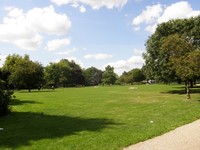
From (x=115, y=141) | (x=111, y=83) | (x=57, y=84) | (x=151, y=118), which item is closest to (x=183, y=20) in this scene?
(x=151, y=118)

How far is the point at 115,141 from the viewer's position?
12852 millimetres

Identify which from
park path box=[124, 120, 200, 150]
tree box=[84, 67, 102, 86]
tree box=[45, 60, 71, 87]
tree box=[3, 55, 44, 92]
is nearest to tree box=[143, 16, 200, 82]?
park path box=[124, 120, 200, 150]

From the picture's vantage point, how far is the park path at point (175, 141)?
38.1 feet

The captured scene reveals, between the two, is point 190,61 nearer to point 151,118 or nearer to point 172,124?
point 151,118

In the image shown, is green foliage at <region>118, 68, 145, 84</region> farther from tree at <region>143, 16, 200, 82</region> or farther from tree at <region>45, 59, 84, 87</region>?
tree at <region>143, 16, 200, 82</region>

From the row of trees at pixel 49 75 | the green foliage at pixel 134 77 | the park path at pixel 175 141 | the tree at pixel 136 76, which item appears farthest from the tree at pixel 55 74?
the park path at pixel 175 141

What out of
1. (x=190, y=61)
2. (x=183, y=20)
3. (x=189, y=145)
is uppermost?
(x=183, y=20)

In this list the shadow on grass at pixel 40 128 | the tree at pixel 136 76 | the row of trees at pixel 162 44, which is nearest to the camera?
the shadow on grass at pixel 40 128

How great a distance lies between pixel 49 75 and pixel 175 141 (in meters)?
113

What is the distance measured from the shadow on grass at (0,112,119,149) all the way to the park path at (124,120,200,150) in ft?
11.2

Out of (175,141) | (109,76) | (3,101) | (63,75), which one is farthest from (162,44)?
(109,76)

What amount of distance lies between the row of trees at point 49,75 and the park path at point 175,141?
2735cm

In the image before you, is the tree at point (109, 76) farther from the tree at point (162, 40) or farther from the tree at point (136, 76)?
the tree at point (162, 40)

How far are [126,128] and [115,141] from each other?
3.16 m
